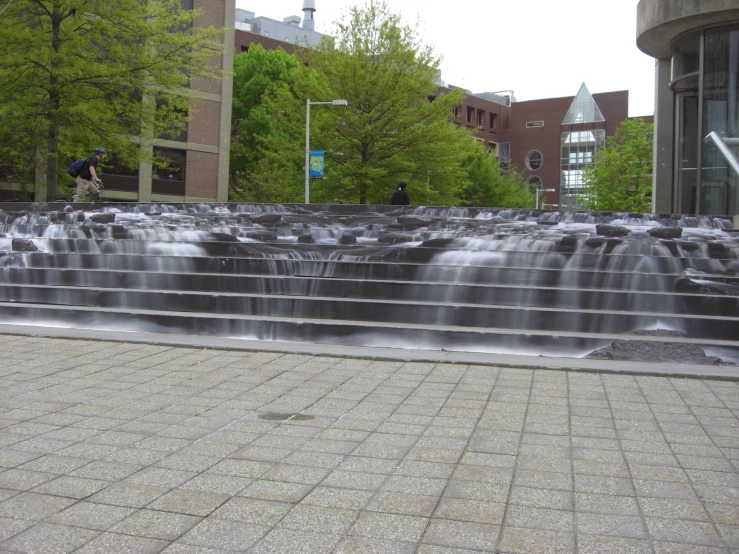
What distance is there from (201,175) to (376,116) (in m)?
18.1

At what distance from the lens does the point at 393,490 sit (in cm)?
430

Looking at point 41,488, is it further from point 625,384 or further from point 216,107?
point 216,107

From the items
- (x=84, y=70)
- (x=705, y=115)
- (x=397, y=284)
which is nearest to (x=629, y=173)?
(x=705, y=115)

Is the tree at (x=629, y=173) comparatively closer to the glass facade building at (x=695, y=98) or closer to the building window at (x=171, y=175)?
the glass facade building at (x=695, y=98)

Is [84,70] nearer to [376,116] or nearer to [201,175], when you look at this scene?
[376,116]

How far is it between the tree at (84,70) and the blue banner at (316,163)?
626cm

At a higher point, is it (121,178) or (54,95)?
(54,95)

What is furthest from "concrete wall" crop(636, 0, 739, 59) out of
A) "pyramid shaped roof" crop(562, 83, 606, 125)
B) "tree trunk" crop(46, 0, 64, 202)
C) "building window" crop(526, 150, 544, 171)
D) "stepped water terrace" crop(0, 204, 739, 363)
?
"building window" crop(526, 150, 544, 171)

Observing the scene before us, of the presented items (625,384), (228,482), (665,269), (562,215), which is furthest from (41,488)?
(562,215)

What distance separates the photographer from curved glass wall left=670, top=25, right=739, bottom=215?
67.6 feet

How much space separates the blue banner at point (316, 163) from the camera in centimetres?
3059

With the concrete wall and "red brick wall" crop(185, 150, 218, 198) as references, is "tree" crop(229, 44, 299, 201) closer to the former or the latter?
"red brick wall" crop(185, 150, 218, 198)

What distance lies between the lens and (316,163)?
30.8m

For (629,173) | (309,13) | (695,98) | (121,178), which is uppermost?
(309,13)
